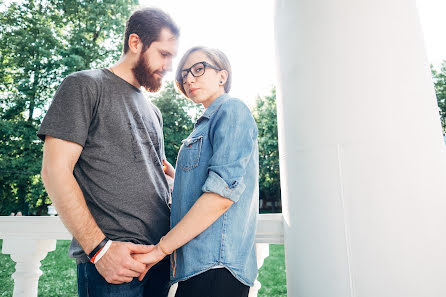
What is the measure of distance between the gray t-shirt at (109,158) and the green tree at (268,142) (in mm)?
19159

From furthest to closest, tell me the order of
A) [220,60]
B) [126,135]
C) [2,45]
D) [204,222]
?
[2,45], [220,60], [126,135], [204,222]

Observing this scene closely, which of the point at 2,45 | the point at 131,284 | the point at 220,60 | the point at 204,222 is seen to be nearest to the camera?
the point at 204,222

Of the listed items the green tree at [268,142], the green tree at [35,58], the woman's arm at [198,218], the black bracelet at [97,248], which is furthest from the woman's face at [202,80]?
the green tree at [268,142]

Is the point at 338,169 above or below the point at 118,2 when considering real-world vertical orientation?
below

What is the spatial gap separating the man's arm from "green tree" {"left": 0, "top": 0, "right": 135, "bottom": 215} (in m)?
12.0

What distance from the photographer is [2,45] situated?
12.1 meters

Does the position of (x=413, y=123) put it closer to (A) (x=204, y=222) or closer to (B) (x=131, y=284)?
(A) (x=204, y=222)

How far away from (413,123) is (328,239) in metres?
0.62

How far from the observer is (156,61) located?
174 centimetres

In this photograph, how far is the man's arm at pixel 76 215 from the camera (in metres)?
1.25

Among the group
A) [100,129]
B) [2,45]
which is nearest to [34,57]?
[2,45]

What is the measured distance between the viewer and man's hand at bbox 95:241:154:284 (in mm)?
1256

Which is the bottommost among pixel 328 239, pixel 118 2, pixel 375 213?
pixel 328 239

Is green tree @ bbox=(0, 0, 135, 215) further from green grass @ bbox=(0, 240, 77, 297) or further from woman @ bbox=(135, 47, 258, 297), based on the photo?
woman @ bbox=(135, 47, 258, 297)
